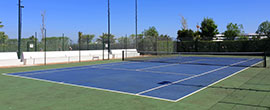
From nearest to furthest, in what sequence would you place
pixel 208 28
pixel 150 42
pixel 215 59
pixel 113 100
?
pixel 113 100 < pixel 215 59 < pixel 150 42 < pixel 208 28

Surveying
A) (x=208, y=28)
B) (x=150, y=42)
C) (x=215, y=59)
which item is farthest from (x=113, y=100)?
(x=208, y=28)

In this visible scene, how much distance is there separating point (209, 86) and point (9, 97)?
7555 mm

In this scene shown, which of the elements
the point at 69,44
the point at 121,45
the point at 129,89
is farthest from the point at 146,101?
the point at 121,45

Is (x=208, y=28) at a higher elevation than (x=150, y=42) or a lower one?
higher

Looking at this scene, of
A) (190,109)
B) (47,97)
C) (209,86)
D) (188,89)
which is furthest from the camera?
(209,86)

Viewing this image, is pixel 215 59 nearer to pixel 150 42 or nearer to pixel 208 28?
pixel 150 42

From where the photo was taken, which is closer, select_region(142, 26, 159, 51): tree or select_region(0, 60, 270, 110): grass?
select_region(0, 60, 270, 110): grass

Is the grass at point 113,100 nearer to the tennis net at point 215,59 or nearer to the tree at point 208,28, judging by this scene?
the tennis net at point 215,59

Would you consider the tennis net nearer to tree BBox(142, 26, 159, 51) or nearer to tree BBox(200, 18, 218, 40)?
tree BBox(142, 26, 159, 51)

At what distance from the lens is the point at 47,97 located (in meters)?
7.85

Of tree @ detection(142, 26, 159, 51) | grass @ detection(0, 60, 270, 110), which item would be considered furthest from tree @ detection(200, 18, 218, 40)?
grass @ detection(0, 60, 270, 110)

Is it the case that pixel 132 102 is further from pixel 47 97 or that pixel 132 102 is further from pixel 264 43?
pixel 264 43

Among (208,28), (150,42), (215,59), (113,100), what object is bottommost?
(113,100)

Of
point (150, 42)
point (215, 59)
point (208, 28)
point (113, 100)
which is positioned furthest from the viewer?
point (208, 28)
